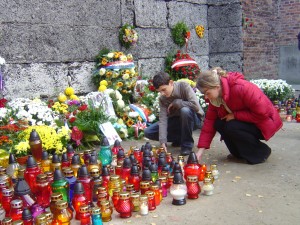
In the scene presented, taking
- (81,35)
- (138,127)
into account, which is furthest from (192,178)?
(81,35)

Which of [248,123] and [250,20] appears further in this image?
[250,20]

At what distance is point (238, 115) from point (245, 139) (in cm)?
29

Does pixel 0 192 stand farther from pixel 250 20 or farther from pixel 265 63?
pixel 265 63

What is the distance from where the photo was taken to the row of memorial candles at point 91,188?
2922 mm

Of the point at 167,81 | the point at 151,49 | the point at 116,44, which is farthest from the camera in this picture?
the point at 151,49

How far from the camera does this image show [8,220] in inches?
104

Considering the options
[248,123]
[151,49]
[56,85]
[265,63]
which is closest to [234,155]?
[248,123]

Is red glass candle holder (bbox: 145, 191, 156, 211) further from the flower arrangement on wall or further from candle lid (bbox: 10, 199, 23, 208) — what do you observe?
the flower arrangement on wall

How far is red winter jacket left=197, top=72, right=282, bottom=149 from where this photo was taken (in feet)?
13.1

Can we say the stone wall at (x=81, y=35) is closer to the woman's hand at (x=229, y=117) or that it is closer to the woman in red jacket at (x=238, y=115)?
the woman in red jacket at (x=238, y=115)

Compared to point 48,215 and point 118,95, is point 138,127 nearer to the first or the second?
point 118,95

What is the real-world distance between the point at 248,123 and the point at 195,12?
5.41m

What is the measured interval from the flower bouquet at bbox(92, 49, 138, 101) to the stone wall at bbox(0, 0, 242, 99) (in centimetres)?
14

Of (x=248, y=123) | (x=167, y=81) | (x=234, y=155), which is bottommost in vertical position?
(x=234, y=155)
